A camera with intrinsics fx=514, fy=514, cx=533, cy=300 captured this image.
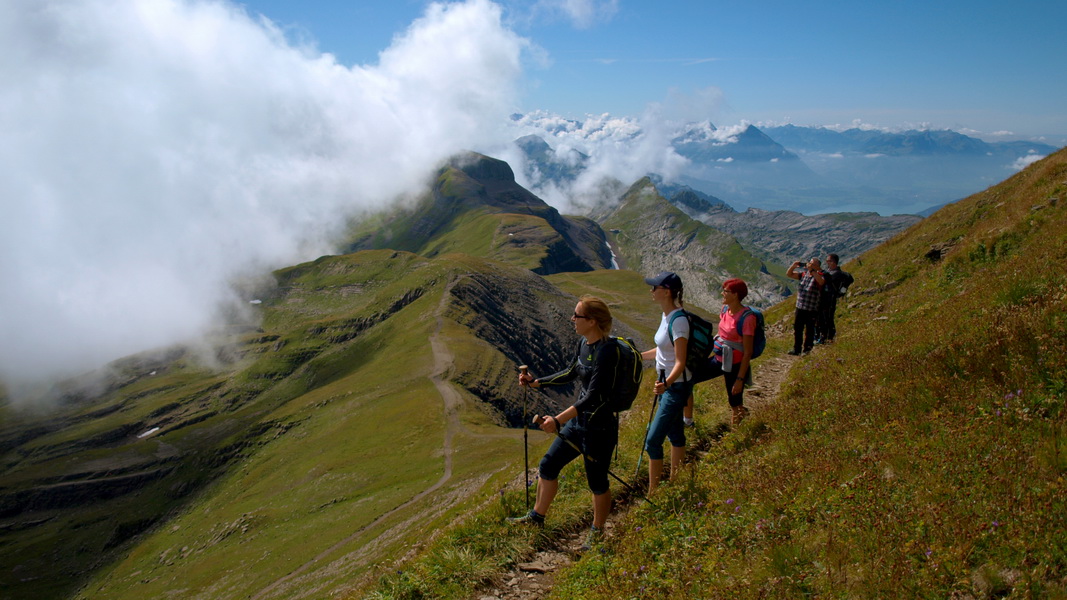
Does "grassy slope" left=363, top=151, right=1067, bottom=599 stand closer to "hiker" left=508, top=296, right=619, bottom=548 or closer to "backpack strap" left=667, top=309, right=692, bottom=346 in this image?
"hiker" left=508, top=296, right=619, bottom=548

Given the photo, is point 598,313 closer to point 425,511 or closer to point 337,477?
point 425,511

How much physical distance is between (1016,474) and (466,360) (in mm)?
100003

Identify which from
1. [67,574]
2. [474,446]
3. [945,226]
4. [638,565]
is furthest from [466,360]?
[638,565]

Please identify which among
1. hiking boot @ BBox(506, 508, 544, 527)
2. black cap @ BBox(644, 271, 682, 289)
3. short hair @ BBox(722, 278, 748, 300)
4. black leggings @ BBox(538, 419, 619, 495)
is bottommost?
hiking boot @ BBox(506, 508, 544, 527)

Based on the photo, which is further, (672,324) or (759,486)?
(672,324)

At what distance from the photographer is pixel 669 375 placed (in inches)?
322

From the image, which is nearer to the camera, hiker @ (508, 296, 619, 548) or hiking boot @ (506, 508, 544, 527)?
hiker @ (508, 296, 619, 548)

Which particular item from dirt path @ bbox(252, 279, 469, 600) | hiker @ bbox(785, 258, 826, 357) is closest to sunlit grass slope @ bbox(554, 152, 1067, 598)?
hiker @ bbox(785, 258, 826, 357)

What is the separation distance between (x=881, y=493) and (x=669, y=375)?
124 inches

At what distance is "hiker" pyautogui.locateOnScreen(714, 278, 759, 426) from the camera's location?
9547 millimetres

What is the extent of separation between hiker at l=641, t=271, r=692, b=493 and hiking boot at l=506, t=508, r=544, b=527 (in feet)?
6.31

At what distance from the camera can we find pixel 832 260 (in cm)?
1691

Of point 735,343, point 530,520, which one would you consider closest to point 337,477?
point 530,520

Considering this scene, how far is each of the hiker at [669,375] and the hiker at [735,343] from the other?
161 cm
